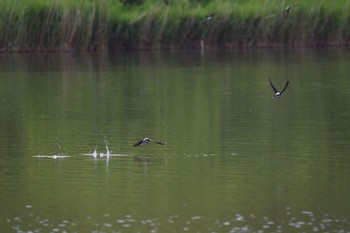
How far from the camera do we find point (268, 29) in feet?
150

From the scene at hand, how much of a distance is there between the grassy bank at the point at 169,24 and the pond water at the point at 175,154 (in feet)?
27.8

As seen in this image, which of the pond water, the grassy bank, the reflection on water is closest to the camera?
the reflection on water

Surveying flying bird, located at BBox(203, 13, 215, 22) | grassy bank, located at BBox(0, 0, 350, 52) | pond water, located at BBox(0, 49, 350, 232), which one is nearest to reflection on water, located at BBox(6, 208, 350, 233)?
pond water, located at BBox(0, 49, 350, 232)

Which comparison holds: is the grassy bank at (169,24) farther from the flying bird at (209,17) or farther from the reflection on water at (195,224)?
the reflection on water at (195,224)

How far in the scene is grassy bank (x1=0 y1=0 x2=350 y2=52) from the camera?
4331 cm

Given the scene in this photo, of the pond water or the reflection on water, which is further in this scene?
the pond water

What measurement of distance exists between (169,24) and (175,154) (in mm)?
26123

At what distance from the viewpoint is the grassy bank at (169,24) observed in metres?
43.3

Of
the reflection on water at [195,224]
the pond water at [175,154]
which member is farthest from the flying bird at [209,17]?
the reflection on water at [195,224]

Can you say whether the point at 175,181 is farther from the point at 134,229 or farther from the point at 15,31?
the point at 15,31

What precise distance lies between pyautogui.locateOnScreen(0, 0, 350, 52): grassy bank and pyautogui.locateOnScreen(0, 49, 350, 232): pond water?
8.48 metres

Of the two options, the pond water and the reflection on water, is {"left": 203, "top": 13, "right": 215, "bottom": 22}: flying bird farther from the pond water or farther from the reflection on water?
the reflection on water

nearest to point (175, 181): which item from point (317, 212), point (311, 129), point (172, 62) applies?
point (317, 212)

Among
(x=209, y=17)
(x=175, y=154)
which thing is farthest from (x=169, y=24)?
(x=175, y=154)
